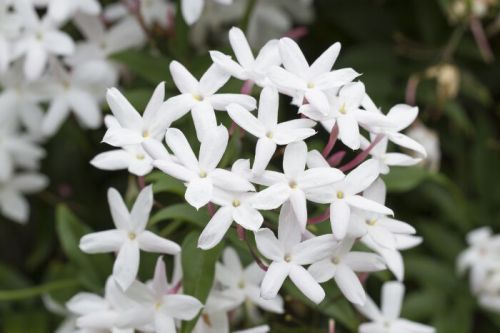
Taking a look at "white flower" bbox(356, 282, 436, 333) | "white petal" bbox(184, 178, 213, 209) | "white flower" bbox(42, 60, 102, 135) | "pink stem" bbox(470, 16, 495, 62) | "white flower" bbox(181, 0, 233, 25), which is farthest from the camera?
"pink stem" bbox(470, 16, 495, 62)

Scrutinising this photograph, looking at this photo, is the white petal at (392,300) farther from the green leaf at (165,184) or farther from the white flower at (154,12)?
the white flower at (154,12)

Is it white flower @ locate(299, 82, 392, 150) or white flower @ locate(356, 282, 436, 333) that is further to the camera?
white flower @ locate(356, 282, 436, 333)

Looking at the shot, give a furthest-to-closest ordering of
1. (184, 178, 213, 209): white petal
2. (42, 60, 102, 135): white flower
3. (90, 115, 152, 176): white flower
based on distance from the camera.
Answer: (42, 60, 102, 135): white flower < (90, 115, 152, 176): white flower < (184, 178, 213, 209): white petal

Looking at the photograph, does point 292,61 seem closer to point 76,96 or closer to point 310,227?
point 310,227

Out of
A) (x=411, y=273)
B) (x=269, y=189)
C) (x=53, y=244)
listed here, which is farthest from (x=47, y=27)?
(x=411, y=273)

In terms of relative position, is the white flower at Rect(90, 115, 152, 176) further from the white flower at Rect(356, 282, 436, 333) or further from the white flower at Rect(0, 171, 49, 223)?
the white flower at Rect(0, 171, 49, 223)

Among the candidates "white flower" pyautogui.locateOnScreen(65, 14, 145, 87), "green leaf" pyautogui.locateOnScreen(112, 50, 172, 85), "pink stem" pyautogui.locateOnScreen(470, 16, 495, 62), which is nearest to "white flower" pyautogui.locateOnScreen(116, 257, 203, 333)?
"green leaf" pyautogui.locateOnScreen(112, 50, 172, 85)

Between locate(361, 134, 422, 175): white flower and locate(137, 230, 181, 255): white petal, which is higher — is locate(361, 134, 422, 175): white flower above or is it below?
above

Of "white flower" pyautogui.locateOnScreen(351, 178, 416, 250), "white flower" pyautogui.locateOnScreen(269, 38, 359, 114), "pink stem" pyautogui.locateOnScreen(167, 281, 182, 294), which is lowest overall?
"pink stem" pyautogui.locateOnScreen(167, 281, 182, 294)
